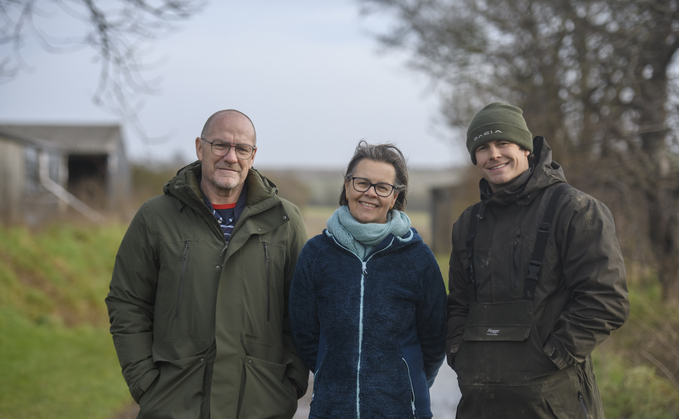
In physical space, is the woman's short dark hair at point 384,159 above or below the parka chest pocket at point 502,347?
above

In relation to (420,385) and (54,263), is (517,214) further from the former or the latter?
(54,263)

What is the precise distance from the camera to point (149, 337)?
3234 mm

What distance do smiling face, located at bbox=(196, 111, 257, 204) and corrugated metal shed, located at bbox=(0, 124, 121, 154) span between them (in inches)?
1153

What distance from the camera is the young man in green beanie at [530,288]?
2602 millimetres

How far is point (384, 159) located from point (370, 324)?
0.89 m

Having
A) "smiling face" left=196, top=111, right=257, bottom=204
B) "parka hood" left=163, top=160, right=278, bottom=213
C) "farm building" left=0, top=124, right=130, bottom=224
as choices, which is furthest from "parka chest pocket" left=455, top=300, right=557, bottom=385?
"farm building" left=0, top=124, right=130, bottom=224

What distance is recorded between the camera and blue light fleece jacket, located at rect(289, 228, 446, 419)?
2900 millimetres

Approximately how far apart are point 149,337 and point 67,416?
381 cm

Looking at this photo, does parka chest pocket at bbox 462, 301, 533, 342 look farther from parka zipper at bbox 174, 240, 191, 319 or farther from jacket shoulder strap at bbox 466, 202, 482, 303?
parka zipper at bbox 174, 240, 191, 319

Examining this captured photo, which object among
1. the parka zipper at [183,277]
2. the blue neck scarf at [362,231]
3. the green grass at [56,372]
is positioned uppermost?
the blue neck scarf at [362,231]

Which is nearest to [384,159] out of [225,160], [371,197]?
[371,197]

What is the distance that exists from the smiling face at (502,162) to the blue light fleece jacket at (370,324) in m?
0.53

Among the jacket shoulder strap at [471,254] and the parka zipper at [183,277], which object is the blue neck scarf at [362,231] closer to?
the jacket shoulder strap at [471,254]

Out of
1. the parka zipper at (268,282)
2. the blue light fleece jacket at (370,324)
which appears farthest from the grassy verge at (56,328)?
the blue light fleece jacket at (370,324)
